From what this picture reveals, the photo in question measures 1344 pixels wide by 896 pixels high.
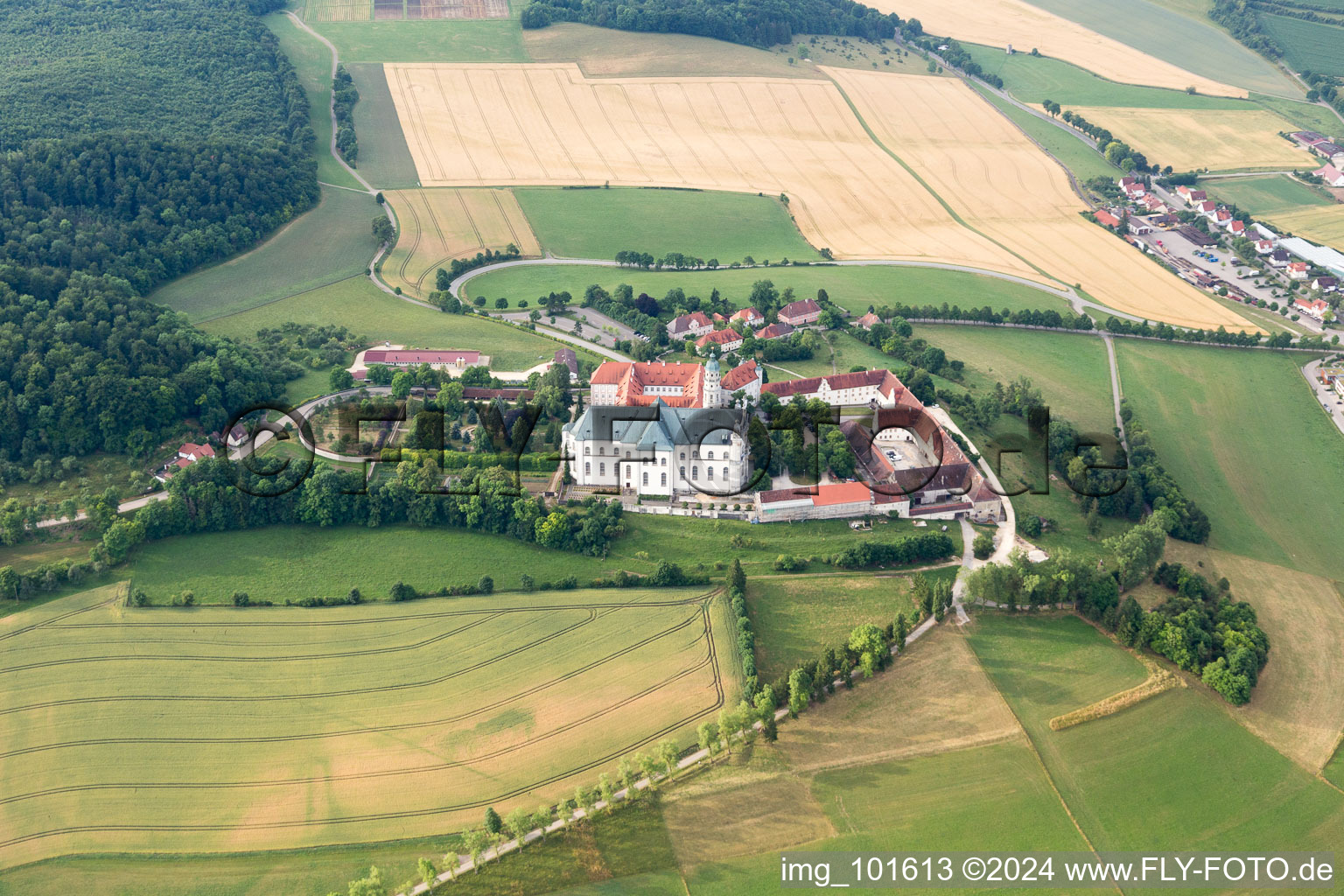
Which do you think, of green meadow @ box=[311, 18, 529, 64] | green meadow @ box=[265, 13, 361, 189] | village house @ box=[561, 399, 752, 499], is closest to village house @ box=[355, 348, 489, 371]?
village house @ box=[561, 399, 752, 499]

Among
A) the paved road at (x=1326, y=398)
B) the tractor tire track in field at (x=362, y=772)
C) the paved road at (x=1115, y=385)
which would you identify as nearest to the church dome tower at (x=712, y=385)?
the tractor tire track in field at (x=362, y=772)

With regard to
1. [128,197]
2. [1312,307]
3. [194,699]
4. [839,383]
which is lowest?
[194,699]

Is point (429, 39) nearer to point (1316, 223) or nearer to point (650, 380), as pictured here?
point (650, 380)

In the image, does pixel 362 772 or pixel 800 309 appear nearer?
pixel 362 772

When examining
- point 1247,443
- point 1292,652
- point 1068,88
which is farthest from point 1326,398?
point 1068,88

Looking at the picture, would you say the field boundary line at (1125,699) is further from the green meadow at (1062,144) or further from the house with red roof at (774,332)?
the green meadow at (1062,144)

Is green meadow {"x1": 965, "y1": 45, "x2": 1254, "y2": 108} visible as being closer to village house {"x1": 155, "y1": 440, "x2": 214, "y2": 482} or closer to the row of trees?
the row of trees
